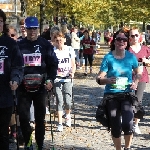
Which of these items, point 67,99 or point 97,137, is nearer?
point 97,137

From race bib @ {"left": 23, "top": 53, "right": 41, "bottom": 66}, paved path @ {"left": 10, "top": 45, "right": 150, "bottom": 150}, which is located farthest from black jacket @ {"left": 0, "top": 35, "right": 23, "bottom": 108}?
paved path @ {"left": 10, "top": 45, "right": 150, "bottom": 150}

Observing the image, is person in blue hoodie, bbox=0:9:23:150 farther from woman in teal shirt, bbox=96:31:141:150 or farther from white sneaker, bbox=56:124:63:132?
white sneaker, bbox=56:124:63:132

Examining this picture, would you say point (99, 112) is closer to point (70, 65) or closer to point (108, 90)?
point (108, 90)

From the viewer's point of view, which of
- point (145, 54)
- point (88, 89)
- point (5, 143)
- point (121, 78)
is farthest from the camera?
point (88, 89)

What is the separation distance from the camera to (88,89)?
15.2 m

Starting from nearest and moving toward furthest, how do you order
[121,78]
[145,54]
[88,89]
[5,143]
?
[5,143]
[121,78]
[145,54]
[88,89]

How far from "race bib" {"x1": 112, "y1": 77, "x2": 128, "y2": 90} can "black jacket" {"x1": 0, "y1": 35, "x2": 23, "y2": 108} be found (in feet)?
5.06

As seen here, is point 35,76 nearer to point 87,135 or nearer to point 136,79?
point 136,79

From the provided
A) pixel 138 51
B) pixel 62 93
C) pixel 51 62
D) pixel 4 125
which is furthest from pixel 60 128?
pixel 4 125

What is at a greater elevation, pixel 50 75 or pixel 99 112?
pixel 50 75

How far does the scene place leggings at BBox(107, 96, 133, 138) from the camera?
6.16m

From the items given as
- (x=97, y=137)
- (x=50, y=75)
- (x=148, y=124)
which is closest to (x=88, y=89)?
(x=148, y=124)

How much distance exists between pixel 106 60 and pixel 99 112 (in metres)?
0.72

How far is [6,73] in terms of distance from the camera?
16.9 ft
